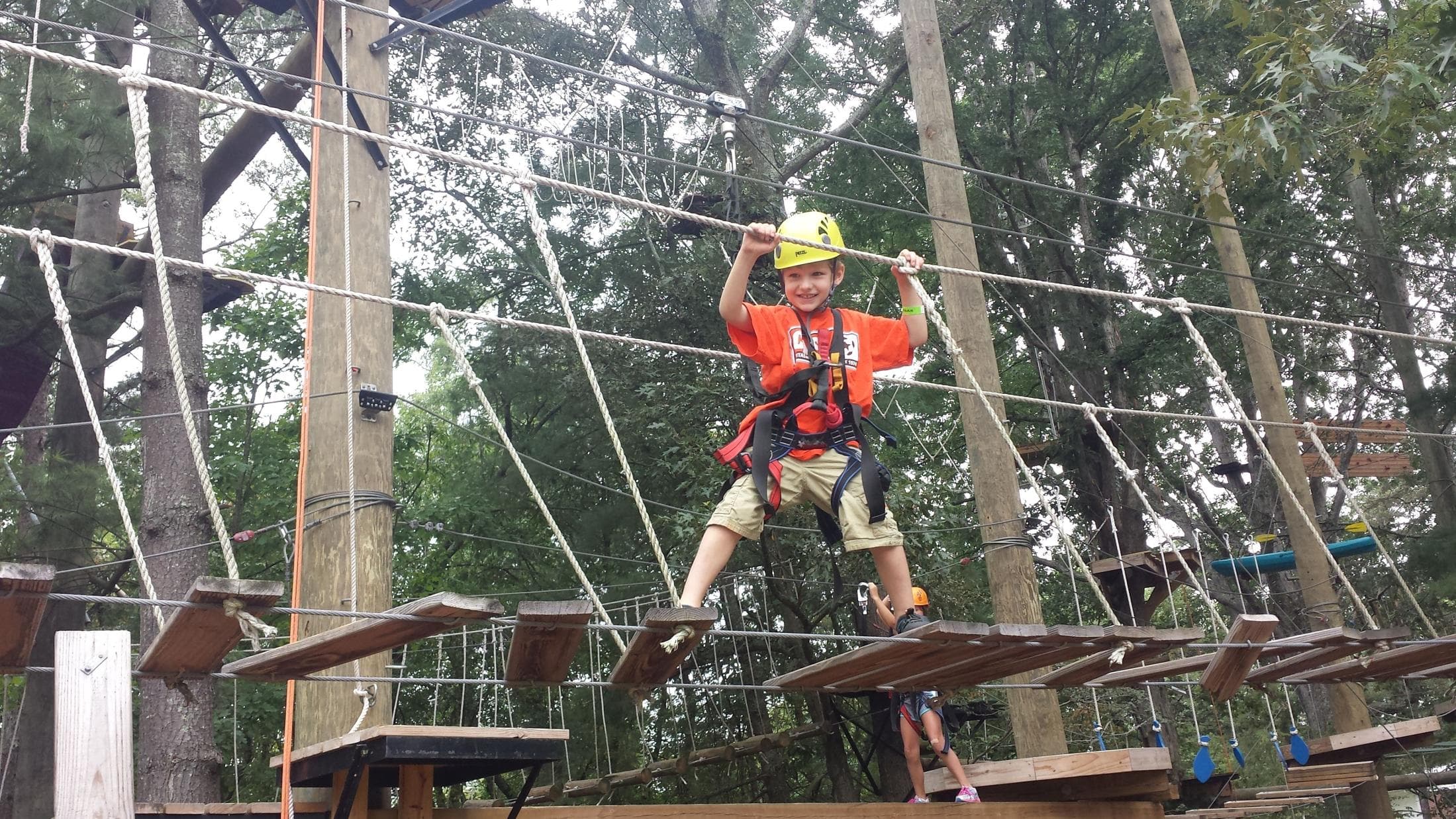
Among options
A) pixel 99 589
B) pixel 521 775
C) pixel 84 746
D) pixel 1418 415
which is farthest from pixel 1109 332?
pixel 84 746

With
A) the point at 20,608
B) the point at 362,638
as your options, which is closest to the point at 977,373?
the point at 362,638

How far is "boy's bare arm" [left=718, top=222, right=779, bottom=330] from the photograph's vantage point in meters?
2.95

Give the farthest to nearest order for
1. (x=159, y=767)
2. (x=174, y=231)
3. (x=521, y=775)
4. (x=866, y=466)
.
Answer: (x=521, y=775) < (x=174, y=231) < (x=159, y=767) < (x=866, y=466)

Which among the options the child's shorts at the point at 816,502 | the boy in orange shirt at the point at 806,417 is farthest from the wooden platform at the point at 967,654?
the child's shorts at the point at 816,502

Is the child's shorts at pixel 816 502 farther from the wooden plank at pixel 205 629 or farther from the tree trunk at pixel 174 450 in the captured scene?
the tree trunk at pixel 174 450

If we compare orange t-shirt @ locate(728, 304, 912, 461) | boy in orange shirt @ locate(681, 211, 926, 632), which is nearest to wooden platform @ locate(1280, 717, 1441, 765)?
boy in orange shirt @ locate(681, 211, 926, 632)

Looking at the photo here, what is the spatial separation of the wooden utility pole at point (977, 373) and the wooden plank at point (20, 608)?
3365mm

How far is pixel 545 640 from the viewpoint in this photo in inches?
102

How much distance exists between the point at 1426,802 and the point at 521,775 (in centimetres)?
806

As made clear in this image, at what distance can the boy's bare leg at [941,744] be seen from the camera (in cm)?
461

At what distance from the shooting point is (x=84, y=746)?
1664 millimetres

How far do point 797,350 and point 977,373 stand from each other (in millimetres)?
2279

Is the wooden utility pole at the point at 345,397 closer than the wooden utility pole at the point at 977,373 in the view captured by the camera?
Yes

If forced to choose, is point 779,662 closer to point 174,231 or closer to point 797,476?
point 174,231
